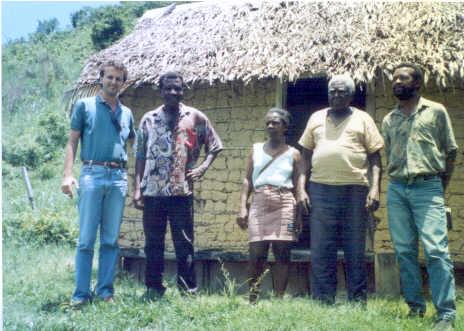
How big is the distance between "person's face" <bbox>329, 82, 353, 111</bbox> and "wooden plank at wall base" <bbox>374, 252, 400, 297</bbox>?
1668mm

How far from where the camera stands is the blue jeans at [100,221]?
3.96 m

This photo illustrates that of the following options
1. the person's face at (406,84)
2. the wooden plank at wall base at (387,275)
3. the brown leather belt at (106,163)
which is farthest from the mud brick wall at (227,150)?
the person's face at (406,84)

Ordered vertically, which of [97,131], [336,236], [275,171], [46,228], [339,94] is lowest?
[46,228]

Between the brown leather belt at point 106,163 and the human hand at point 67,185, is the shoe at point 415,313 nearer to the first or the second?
the brown leather belt at point 106,163

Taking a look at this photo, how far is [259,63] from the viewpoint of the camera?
17.3ft

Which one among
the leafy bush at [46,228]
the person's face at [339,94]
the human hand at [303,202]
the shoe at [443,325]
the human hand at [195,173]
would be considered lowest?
the shoe at [443,325]

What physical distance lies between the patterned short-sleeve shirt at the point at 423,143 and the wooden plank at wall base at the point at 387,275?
151 centimetres

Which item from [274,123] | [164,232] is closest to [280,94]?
[274,123]

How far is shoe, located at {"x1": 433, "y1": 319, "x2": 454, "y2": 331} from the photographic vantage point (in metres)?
3.37

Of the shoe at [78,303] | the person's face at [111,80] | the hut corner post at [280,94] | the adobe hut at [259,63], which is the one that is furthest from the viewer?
the hut corner post at [280,94]

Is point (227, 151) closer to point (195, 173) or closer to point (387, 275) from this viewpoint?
point (195, 173)

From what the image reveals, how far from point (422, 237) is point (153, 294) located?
1830 millimetres

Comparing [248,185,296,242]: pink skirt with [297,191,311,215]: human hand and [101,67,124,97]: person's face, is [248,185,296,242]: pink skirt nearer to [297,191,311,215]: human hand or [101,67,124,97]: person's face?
[297,191,311,215]: human hand

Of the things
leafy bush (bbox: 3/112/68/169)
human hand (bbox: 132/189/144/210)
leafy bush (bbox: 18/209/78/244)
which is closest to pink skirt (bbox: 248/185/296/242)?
human hand (bbox: 132/189/144/210)
